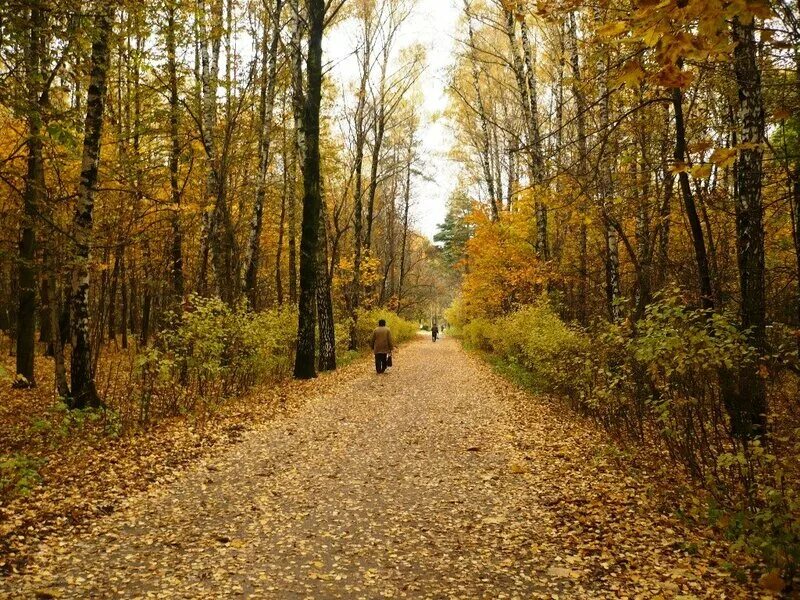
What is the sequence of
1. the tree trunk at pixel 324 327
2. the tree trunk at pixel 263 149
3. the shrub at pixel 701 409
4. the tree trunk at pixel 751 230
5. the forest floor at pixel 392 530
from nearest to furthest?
the forest floor at pixel 392 530
the shrub at pixel 701 409
the tree trunk at pixel 751 230
the tree trunk at pixel 324 327
the tree trunk at pixel 263 149

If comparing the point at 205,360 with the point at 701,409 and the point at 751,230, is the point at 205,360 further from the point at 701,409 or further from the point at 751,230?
the point at 751,230

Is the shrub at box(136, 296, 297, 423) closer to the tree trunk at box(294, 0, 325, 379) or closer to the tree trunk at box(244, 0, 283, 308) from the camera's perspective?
the tree trunk at box(294, 0, 325, 379)

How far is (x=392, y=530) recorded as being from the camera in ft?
15.7

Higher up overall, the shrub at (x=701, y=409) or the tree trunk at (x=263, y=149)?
the tree trunk at (x=263, y=149)

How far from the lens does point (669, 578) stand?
12.4ft

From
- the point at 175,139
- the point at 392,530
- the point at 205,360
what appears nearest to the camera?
the point at 392,530

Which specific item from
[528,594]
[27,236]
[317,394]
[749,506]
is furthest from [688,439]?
[27,236]

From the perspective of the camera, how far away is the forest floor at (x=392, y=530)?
3768 mm

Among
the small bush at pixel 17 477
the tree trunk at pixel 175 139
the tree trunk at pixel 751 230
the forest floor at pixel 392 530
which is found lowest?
the forest floor at pixel 392 530

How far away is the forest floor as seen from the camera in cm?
377

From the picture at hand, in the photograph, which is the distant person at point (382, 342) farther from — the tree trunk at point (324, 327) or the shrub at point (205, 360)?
the shrub at point (205, 360)

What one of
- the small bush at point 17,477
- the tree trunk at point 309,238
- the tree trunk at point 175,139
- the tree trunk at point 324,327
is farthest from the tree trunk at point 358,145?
the small bush at point 17,477

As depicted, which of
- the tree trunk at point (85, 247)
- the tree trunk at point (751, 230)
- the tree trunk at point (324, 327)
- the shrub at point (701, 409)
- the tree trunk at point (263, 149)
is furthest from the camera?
the tree trunk at point (263, 149)

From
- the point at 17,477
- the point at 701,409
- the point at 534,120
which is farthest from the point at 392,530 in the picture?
the point at 534,120
